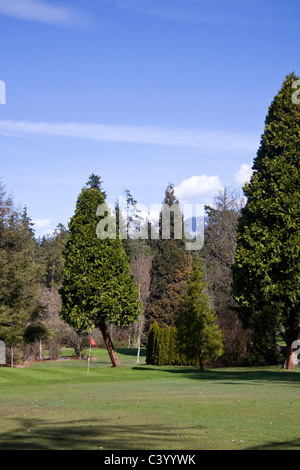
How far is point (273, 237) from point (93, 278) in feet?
36.6

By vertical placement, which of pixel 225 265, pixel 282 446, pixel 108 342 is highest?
pixel 225 265

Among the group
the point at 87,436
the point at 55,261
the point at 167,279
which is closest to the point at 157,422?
the point at 87,436

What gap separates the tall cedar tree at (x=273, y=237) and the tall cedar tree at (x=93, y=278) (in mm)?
7670

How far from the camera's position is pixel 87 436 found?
797 cm

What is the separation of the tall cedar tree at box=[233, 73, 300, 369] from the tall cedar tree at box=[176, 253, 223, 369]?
3.01 metres

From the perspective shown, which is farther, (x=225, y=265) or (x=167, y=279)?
(x=167, y=279)

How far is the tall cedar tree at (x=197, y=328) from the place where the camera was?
29562 mm

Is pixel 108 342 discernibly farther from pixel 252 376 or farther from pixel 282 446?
pixel 282 446

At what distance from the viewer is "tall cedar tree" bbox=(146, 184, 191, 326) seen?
57.2 m

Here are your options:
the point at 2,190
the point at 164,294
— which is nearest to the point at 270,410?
the point at 2,190

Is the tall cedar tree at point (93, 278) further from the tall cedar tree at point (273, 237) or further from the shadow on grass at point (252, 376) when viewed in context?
the tall cedar tree at point (273, 237)
